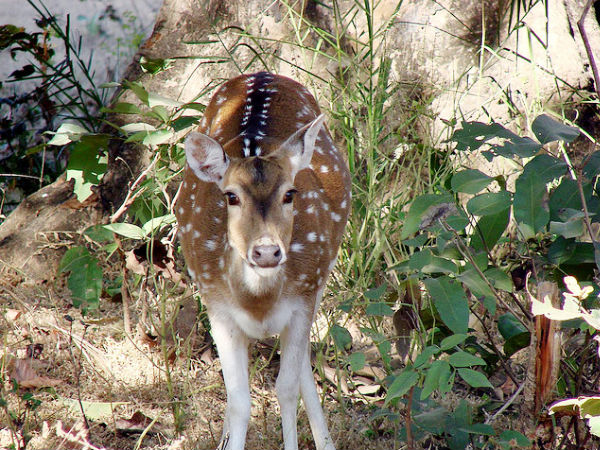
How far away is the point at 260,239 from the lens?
130 inches

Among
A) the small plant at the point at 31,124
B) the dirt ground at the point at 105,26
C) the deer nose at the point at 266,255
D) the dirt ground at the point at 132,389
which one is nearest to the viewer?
the deer nose at the point at 266,255

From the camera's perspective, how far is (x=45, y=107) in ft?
22.2

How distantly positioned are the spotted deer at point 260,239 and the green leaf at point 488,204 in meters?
0.83

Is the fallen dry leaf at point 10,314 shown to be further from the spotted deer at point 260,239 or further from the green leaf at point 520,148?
the green leaf at point 520,148

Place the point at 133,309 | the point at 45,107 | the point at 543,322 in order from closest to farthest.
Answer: the point at 543,322 < the point at 133,309 < the point at 45,107

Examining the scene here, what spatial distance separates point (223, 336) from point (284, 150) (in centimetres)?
96

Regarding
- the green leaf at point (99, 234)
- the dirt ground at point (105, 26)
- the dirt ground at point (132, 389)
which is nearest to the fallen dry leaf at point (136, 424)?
the dirt ground at point (132, 389)

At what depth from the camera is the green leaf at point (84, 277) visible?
493 centimetres

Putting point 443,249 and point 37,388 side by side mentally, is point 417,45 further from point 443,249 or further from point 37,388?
point 37,388

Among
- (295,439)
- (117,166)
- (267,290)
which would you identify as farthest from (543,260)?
(117,166)

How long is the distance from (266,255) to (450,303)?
2.63 ft

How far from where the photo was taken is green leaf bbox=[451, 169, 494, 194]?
10.3 ft

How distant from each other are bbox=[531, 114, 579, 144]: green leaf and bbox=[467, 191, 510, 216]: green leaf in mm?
275

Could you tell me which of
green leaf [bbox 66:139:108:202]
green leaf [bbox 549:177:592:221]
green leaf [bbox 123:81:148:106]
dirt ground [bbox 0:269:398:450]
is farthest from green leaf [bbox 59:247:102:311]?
green leaf [bbox 549:177:592:221]
